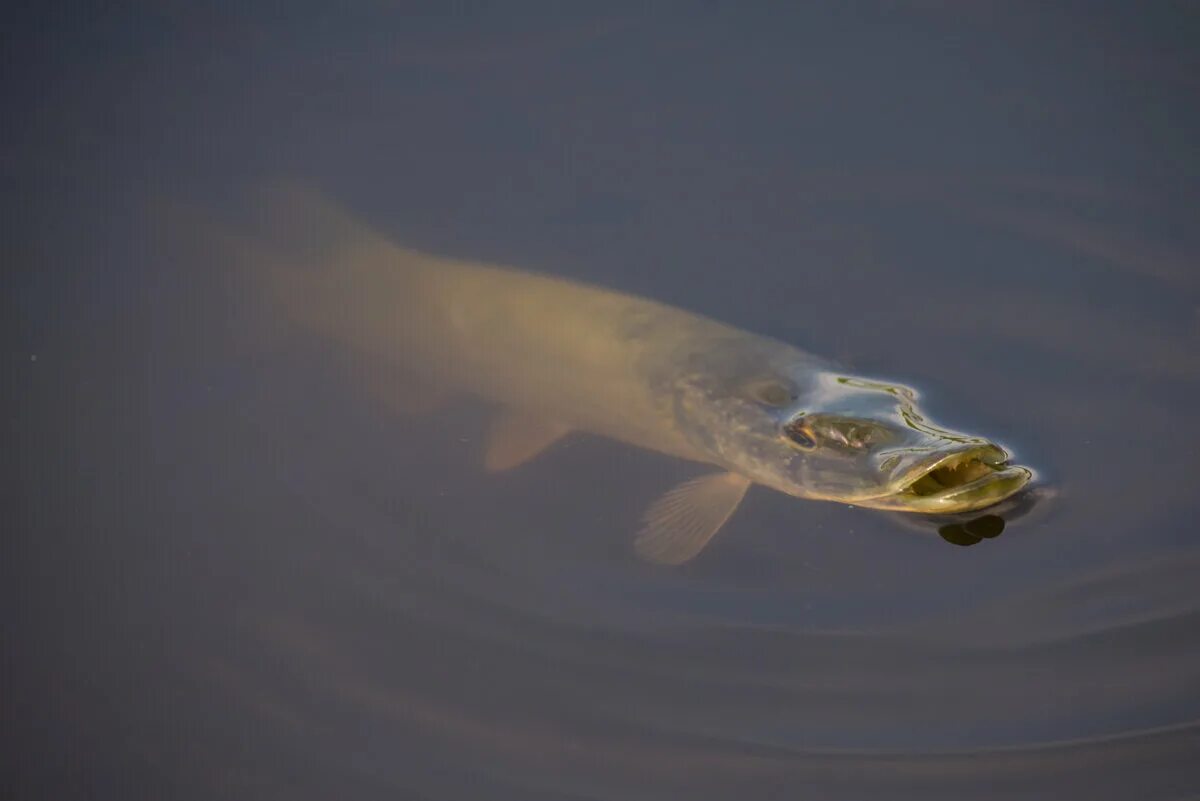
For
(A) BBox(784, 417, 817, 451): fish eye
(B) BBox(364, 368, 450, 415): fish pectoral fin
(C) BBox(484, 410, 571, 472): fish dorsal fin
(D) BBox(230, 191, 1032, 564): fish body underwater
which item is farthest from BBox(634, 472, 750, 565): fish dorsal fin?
(B) BBox(364, 368, 450, 415): fish pectoral fin

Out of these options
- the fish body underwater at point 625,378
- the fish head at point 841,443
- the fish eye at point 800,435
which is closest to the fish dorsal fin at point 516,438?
the fish body underwater at point 625,378

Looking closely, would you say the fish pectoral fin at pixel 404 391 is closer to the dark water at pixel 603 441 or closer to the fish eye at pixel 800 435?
the dark water at pixel 603 441

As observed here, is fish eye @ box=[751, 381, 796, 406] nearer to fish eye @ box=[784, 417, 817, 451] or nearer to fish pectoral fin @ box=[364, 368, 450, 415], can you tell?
fish eye @ box=[784, 417, 817, 451]

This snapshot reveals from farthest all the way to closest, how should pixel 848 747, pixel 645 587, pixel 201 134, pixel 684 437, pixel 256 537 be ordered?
pixel 201 134 < pixel 684 437 < pixel 256 537 < pixel 645 587 < pixel 848 747

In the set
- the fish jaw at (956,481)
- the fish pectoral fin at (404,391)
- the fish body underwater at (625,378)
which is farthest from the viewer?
the fish pectoral fin at (404,391)

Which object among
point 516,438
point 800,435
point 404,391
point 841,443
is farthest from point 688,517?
point 404,391

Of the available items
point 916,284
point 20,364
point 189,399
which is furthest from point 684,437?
point 20,364

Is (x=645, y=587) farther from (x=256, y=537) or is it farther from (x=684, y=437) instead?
(x=256, y=537)
